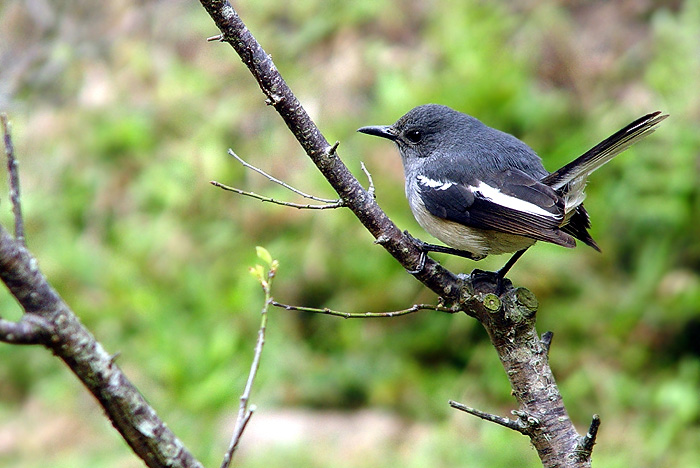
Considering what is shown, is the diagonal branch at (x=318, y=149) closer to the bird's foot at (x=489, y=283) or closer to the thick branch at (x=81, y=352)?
the bird's foot at (x=489, y=283)

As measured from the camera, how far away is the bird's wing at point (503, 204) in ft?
10.2

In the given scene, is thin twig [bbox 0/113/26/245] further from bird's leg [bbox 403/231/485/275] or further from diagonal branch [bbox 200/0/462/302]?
bird's leg [bbox 403/231/485/275]

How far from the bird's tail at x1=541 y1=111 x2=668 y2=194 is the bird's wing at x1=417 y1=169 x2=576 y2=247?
0.08m

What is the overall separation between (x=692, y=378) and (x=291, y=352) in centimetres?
287

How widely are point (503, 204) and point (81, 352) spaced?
2.18 m

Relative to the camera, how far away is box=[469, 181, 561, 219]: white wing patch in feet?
10.3

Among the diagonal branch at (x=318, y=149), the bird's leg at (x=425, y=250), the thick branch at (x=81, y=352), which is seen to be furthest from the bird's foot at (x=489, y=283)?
the thick branch at (x=81, y=352)

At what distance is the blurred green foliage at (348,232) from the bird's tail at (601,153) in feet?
6.83

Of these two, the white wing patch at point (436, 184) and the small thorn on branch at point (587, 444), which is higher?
the white wing patch at point (436, 184)

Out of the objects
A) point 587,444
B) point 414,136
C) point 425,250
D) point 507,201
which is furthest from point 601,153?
point 587,444

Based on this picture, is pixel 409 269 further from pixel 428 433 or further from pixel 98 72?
pixel 98 72

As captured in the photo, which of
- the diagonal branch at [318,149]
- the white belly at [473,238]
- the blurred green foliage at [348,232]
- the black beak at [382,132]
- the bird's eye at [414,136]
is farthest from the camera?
the blurred green foliage at [348,232]

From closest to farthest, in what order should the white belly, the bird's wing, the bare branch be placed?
1. the bare branch
2. the bird's wing
3. the white belly

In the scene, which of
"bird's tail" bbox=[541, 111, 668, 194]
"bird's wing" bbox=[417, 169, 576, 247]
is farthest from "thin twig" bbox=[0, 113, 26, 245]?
"bird's wing" bbox=[417, 169, 576, 247]
